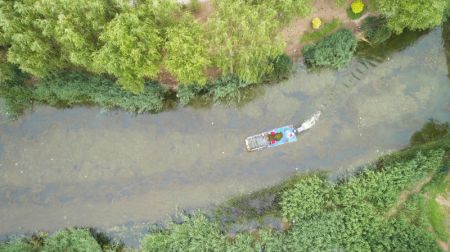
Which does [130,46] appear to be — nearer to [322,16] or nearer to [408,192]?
[322,16]

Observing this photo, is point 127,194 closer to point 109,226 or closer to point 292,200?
point 109,226

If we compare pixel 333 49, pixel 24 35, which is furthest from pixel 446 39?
pixel 24 35

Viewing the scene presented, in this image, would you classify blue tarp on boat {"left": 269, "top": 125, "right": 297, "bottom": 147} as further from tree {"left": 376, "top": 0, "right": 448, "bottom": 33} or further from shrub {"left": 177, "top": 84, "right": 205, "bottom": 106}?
tree {"left": 376, "top": 0, "right": 448, "bottom": 33}

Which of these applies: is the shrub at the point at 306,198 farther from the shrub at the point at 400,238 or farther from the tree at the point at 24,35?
the tree at the point at 24,35

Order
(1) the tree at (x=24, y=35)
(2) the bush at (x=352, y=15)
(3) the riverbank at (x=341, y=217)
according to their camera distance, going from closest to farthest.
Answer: (1) the tree at (x=24, y=35) → (3) the riverbank at (x=341, y=217) → (2) the bush at (x=352, y=15)

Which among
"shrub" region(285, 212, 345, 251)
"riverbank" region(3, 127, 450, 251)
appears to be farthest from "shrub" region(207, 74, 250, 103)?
"shrub" region(285, 212, 345, 251)

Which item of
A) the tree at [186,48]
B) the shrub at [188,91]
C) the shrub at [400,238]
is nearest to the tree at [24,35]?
the tree at [186,48]

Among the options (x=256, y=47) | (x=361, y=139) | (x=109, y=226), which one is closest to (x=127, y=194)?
(x=109, y=226)
